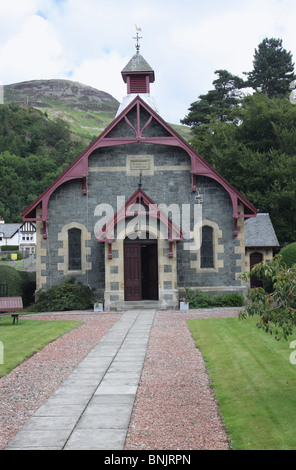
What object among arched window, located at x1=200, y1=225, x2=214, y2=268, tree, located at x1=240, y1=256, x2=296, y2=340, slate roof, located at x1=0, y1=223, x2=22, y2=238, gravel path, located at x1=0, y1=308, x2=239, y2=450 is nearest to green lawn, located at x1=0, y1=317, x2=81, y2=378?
gravel path, located at x1=0, y1=308, x2=239, y2=450

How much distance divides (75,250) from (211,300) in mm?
7089

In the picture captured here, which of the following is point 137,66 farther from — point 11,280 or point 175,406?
point 175,406

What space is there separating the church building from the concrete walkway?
36.7ft

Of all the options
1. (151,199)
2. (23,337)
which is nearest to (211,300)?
(151,199)

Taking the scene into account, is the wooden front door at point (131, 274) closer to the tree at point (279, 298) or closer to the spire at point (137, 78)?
the spire at point (137, 78)

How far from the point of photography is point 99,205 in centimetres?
2442

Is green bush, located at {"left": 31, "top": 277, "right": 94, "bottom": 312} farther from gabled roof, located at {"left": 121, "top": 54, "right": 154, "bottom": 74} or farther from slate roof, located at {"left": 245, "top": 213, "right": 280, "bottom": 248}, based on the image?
slate roof, located at {"left": 245, "top": 213, "right": 280, "bottom": 248}

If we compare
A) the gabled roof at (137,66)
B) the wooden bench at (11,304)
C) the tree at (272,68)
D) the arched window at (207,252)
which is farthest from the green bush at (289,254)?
the tree at (272,68)

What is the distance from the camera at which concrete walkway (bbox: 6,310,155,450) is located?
6569 mm

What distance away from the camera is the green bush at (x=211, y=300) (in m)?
23.0

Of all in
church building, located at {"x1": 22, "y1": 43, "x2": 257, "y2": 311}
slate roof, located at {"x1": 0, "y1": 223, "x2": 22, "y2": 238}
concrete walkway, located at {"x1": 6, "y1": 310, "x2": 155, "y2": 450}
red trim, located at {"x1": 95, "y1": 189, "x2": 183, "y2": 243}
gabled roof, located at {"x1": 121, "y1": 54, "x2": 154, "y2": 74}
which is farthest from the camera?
slate roof, located at {"x1": 0, "y1": 223, "x2": 22, "y2": 238}

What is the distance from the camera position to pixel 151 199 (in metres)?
23.8

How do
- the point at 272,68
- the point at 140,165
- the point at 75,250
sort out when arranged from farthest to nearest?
the point at 272,68 → the point at 140,165 → the point at 75,250
